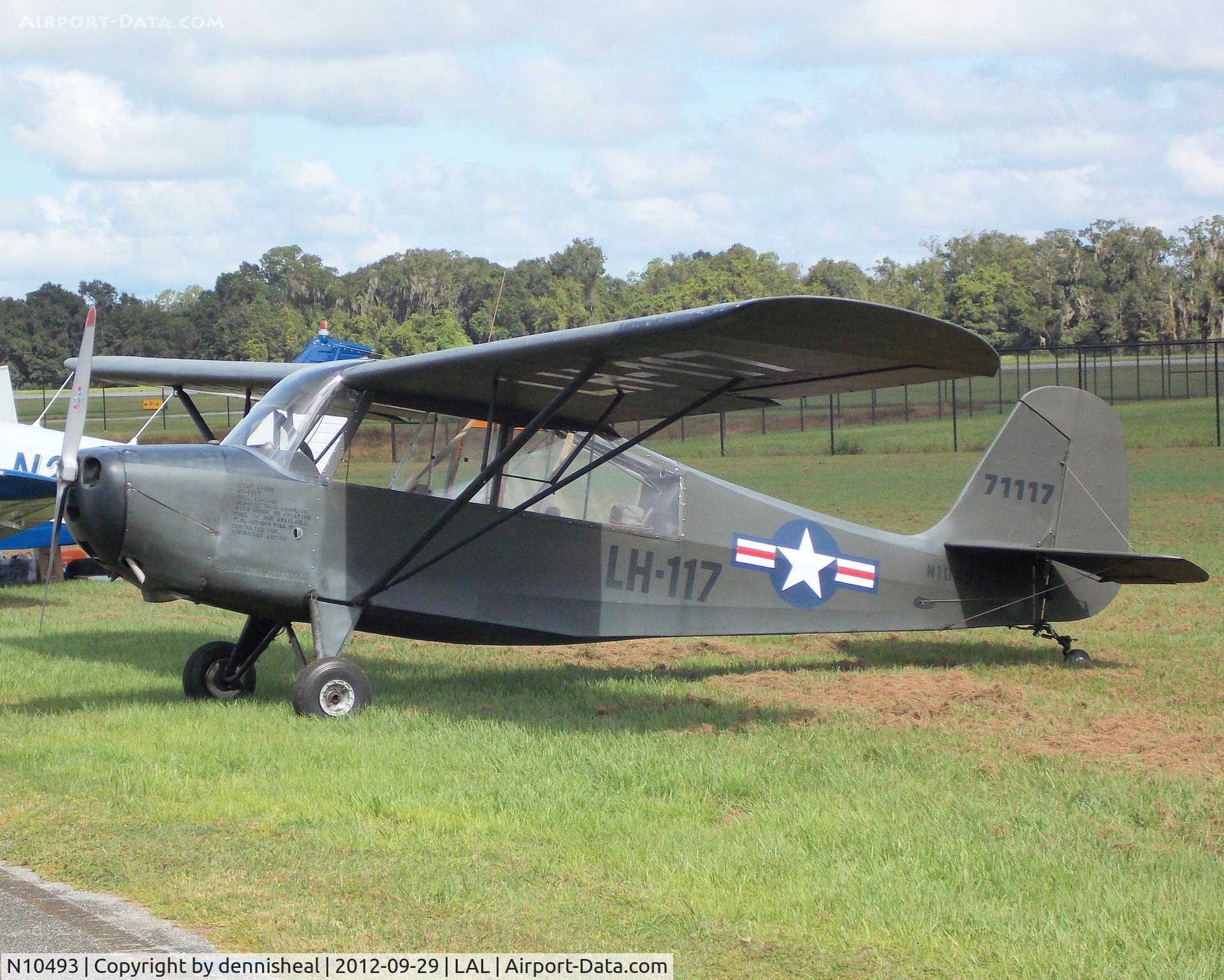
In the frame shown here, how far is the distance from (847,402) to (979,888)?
47837 mm

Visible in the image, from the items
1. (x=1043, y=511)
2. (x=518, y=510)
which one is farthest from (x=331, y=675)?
(x=1043, y=511)

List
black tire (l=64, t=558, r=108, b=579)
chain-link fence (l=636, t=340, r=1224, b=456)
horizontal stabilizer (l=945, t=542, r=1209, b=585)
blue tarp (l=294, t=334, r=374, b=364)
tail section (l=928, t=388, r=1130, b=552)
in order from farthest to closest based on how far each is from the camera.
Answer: chain-link fence (l=636, t=340, r=1224, b=456) < black tire (l=64, t=558, r=108, b=579) < blue tarp (l=294, t=334, r=374, b=364) < tail section (l=928, t=388, r=1130, b=552) < horizontal stabilizer (l=945, t=542, r=1209, b=585)

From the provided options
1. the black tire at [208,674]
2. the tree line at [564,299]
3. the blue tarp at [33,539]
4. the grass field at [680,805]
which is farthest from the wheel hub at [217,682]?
the tree line at [564,299]

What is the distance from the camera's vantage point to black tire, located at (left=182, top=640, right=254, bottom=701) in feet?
29.7

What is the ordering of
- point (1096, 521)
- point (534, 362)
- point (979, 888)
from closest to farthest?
point (979, 888), point (534, 362), point (1096, 521)

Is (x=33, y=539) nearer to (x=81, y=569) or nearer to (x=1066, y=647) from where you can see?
(x=81, y=569)

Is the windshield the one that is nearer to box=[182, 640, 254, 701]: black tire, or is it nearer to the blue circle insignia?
box=[182, 640, 254, 701]: black tire

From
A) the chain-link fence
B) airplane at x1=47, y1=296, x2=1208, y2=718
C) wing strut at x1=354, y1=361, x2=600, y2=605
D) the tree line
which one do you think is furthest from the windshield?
the tree line

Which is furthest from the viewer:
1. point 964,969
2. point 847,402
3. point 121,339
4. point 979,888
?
point 121,339

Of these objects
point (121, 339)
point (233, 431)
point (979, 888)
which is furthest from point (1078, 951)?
point (121, 339)

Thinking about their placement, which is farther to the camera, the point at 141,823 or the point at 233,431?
the point at 233,431

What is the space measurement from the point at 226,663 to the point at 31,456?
9198mm

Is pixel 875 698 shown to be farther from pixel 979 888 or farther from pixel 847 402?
pixel 847 402

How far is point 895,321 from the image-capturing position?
652cm
